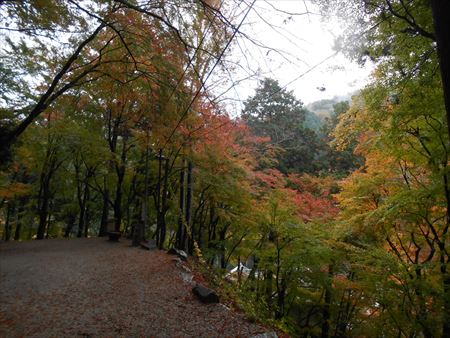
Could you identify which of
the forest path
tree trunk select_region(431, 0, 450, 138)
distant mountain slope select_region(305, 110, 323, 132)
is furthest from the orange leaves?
distant mountain slope select_region(305, 110, 323, 132)

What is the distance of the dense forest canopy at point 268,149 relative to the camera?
17.9ft

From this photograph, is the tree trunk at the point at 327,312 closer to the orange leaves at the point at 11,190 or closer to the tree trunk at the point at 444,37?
the tree trunk at the point at 444,37

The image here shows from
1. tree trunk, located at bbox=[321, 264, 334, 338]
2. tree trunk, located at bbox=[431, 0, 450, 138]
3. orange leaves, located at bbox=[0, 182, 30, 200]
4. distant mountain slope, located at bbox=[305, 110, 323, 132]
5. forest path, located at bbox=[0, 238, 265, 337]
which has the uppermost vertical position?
distant mountain slope, located at bbox=[305, 110, 323, 132]

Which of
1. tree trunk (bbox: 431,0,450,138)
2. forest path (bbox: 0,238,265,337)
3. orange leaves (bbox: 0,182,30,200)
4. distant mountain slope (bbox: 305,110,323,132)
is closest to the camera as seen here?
tree trunk (bbox: 431,0,450,138)

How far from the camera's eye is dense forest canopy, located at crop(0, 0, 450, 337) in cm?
545

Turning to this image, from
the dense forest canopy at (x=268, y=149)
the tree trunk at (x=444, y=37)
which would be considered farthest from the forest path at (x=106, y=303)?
the tree trunk at (x=444, y=37)

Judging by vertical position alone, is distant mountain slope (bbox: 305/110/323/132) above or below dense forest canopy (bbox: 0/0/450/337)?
above

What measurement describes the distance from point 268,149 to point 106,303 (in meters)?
10.3

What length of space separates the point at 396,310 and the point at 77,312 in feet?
24.3

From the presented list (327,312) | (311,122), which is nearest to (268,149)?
(327,312)

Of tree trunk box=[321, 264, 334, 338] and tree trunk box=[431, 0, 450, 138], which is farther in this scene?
tree trunk box=[321, 264, 334, 338]

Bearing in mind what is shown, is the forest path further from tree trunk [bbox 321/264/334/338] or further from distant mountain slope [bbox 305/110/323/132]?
distant mountain slope [bbox 305/110/323/132]

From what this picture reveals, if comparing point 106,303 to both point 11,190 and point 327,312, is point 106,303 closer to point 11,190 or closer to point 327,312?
point 327,312

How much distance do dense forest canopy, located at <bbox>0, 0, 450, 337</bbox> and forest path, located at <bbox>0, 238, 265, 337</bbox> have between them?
64.6 inches
